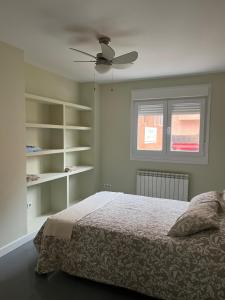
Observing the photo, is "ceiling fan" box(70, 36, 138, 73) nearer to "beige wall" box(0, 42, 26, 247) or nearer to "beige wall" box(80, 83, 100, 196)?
"beige wall" box(0, 42, 26, 247)

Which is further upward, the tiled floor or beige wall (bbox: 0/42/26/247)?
beige wall (bbox: 0/42/26/247)

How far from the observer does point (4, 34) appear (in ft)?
7.78

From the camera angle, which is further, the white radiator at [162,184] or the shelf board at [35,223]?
the white radiator at [162,184]

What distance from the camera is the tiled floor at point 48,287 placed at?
2084 millimetres

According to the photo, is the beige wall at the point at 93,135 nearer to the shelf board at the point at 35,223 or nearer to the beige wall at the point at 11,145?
the shelf board at the point at 35,223

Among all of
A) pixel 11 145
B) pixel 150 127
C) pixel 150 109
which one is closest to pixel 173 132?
pixel 150 127

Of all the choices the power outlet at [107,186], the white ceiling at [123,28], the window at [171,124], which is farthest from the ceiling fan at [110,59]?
the power outlet at [107,186]

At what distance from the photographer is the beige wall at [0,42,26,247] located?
260cm

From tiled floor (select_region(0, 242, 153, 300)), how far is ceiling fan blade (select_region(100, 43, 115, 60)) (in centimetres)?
229

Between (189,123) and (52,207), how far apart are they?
2829 mm

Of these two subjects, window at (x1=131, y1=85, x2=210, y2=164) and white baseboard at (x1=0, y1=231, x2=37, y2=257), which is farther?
window at (x1=131, y1=85, x2=210, y2=164)

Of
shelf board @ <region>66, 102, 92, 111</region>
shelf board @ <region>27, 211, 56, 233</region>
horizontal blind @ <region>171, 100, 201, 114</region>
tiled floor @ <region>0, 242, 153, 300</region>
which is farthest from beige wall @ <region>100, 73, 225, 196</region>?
tiled floor @ <region>0, 242, 153, 300</region>

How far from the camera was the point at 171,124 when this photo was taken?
4.11 metres

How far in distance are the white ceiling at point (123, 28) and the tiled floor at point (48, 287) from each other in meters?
2.50
